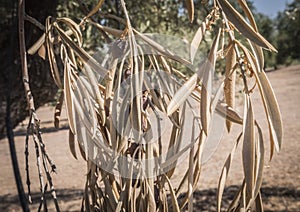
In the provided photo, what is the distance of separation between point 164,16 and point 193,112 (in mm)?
2306

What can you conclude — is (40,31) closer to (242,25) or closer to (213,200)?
(242,25)

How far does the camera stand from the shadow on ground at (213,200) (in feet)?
12.8

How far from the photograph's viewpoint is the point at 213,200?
4.21 m

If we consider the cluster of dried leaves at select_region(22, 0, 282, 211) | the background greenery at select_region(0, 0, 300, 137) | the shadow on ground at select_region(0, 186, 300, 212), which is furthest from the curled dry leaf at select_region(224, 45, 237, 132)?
the shadow on ground at select_region(0, 186, 300, 212)

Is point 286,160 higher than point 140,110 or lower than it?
lower

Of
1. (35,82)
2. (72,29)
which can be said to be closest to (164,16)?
(35,82)

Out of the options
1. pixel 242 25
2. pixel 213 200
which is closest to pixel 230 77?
pixel 242 25

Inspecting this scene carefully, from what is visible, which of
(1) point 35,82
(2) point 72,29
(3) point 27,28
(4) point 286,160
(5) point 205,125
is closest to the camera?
(5) point 205,125

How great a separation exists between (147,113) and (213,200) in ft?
12.4

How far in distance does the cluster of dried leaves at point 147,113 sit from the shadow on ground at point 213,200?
3.37 m

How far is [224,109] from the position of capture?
1.73 ft

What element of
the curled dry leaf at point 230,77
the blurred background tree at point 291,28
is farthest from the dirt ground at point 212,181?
the curled dry leaf at point 230,77

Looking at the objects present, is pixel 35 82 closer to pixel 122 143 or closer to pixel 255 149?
pixel 122 143

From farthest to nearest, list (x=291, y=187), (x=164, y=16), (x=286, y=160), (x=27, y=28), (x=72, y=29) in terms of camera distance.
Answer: (x=286, y=160)
(x=291, y=187)
(x=164, y=16)
(x=27, y=28)
(x=72, y=29)
